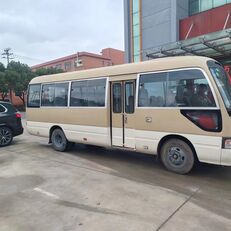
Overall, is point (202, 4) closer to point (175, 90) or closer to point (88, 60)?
point (175, 90)

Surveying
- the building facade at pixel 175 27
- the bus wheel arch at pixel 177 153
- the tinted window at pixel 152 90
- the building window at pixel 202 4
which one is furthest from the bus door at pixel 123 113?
the building window at pixel 202 4

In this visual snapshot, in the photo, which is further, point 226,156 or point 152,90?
point 152,90

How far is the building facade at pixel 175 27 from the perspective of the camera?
508 inches

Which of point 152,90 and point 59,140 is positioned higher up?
point 152,90

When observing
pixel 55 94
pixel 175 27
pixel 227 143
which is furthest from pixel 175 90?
pixel 175 27

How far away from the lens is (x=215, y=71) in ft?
18.0

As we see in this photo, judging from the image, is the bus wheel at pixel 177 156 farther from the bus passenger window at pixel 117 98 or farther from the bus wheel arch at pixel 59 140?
the bus wheel arch at pixel 59 140

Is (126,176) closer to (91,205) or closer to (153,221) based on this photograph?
(91,205)

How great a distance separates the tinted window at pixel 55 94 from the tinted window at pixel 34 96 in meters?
0.31

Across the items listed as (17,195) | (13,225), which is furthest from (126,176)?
(13,225)

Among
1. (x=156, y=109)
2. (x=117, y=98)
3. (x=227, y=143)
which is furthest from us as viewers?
(x=117, y=98)

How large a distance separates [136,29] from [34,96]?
1520 centimetres

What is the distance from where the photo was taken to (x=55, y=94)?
8602mm

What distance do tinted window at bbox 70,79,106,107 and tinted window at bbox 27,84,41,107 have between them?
1.91m
